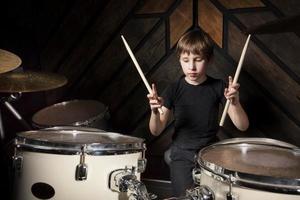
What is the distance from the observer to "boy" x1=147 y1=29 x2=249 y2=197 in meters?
1.46

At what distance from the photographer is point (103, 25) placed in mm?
2154

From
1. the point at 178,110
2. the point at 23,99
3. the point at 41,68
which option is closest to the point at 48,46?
the point at 41,68

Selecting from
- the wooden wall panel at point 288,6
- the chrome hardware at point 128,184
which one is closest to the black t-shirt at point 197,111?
the chrome hardware at point 128,184

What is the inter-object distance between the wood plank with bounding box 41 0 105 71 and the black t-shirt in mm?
916

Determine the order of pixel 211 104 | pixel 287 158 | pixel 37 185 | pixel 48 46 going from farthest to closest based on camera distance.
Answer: pixel 48 46
pixel 211 104
pixel 37 185
pixel 287 158

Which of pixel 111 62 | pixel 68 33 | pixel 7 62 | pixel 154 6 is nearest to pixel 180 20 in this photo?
pixel 154 6

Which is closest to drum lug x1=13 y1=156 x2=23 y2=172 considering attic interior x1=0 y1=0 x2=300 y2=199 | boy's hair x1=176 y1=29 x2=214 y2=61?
attic interior x1=0 y1=0 x2=300 y2=199

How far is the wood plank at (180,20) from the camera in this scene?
75.4 inches

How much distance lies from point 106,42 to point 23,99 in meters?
0.63

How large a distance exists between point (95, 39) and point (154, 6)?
44cm

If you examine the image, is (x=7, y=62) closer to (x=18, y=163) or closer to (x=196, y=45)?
(x=18, y=163)

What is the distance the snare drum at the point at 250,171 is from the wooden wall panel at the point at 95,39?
3.92 feet

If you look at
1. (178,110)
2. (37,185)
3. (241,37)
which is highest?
(241,37)

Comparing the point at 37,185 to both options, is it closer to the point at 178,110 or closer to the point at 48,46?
the point at 178,110
